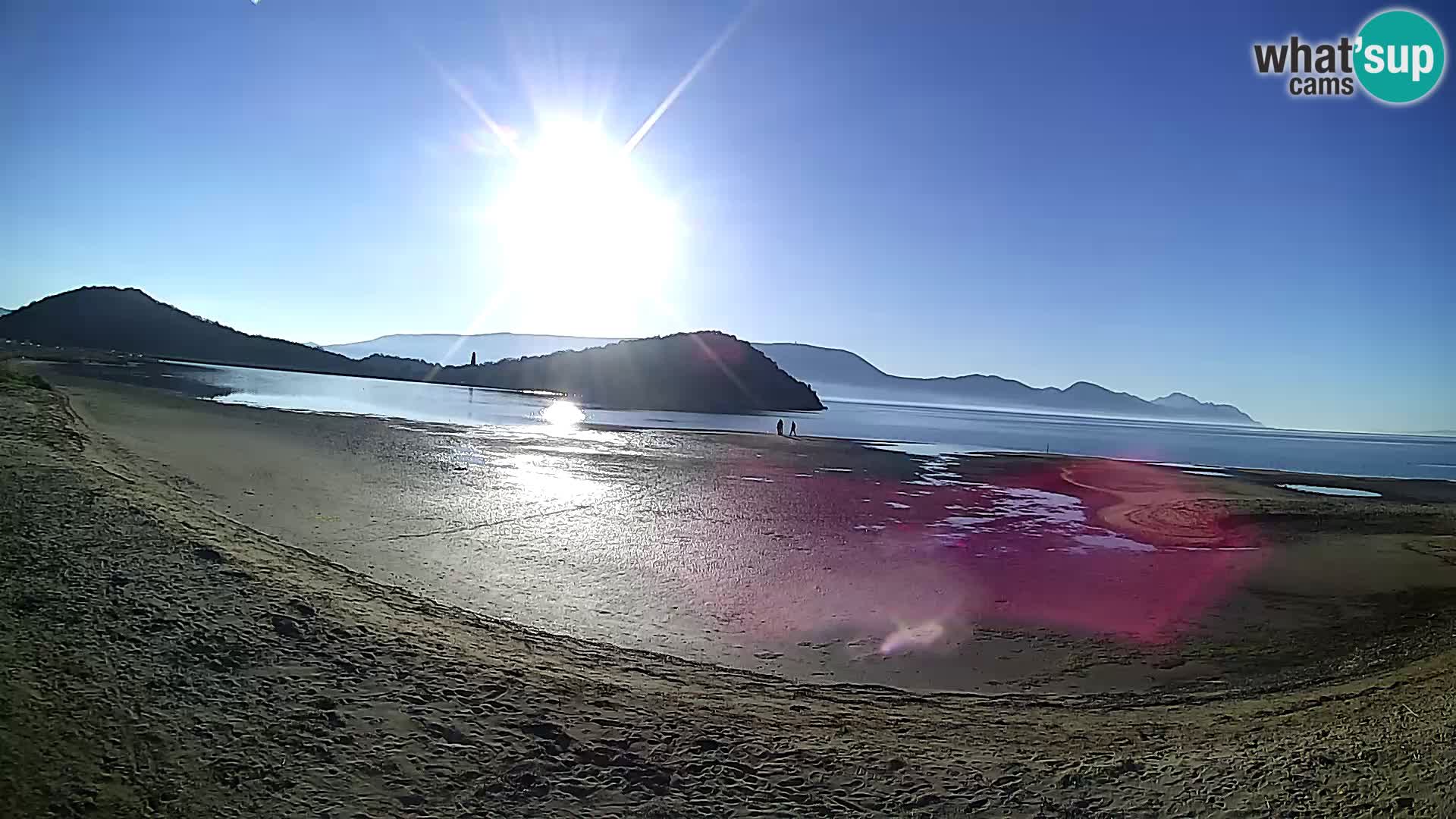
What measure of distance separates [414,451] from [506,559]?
14517 millimetres

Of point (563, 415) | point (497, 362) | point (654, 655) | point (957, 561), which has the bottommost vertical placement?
point (654, 655)

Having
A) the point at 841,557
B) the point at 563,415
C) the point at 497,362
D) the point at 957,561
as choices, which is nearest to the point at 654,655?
the point at 841,557

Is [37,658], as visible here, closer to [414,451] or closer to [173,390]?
[414,451]

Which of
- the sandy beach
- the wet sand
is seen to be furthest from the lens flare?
the sandy beach

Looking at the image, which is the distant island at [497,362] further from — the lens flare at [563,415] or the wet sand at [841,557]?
the wet sand at [841,557]

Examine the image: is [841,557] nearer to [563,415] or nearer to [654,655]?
[654,655]

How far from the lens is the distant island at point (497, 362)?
115125mm

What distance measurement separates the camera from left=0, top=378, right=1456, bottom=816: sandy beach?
611 centimetres

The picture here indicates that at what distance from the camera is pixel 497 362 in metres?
148

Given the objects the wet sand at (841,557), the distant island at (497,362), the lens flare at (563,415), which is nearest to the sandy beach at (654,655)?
the wet sand at (841,557)

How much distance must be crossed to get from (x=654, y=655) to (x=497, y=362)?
144 metres

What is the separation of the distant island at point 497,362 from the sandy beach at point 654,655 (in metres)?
73.4

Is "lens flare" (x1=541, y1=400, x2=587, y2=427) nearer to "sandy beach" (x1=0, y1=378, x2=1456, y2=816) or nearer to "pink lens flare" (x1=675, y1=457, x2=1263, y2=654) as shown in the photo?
"pink lens flare" (x1=675, y1=457, x2=1263, y2=654)

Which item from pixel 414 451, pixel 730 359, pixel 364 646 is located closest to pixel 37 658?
pixel 364 646
